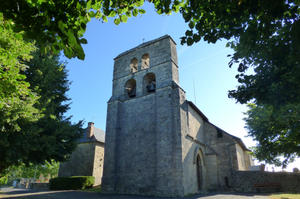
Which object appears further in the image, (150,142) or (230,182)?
(230,182)

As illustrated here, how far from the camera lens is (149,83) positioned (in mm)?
18141

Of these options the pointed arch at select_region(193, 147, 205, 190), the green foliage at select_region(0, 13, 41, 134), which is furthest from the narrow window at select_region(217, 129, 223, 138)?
the green foliage at select_region(0, 13, 41, 134)

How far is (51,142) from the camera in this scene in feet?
35.0

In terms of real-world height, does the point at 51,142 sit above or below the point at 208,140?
below

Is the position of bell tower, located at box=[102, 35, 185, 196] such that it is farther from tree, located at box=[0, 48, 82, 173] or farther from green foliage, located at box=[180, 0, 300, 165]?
green foliage, located at box=[180, 0, 300, 165]

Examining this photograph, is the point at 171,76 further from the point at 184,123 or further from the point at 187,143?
the point at 187,143

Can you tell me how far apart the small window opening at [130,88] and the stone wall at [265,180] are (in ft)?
41.6

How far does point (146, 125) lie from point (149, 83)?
4.38 meters

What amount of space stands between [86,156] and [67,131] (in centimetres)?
1346

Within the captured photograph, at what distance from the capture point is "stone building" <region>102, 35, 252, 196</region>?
1367 cm

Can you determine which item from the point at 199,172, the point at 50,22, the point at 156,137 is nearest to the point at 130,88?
the point at 156,137

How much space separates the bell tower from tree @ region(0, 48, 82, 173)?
4768mm

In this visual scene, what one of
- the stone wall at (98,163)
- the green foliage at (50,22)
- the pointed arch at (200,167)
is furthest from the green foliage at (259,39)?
the stone wall at (98,163)

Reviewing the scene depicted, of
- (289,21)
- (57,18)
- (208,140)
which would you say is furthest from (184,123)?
(57,18)
